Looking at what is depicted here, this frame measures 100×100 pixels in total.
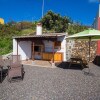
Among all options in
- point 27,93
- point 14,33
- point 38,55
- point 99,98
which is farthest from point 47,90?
point 14,33

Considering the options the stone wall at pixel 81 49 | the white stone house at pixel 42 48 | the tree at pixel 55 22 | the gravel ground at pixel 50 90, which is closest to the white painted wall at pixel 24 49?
the white stone house at pixel 42 48

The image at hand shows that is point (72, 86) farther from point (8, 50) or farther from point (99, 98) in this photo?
point (8, 50)

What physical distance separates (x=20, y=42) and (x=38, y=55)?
2.78 metres

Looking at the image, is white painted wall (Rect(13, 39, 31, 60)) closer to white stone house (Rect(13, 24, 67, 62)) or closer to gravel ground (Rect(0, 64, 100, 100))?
white stone house (Rect(13, 24, 67, 62))

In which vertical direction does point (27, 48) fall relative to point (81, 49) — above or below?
above

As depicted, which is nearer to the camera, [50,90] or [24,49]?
[50,90]

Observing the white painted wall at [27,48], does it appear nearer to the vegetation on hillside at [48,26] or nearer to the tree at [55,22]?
the vegetation on hillside at [48,26]

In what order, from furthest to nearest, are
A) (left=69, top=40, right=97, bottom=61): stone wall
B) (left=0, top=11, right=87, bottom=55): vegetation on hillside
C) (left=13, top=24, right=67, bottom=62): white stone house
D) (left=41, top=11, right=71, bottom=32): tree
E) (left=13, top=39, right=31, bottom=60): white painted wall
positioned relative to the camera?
(left=41, top=11, right=71, bottom=32): tree → (left=0, top=11, right=87, bottom=55): vegetation on hillside → (left=13, top=39, right=31, bottom=60): white painted wall → (left=13, top=24, right=67, bottom=62): white stone house → (left=69, top=40, right=97, bottom=61): stone wall

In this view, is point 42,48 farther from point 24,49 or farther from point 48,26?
point 48,26

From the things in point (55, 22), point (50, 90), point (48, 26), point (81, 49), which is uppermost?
point (55, 22)

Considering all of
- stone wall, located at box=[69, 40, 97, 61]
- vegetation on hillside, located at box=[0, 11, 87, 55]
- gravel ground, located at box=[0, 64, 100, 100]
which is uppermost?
vegetation on hillside, located at box=[0, 11, 87, 55]

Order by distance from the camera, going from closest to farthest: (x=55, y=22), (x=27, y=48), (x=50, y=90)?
(x=50, y=90), (x=27, y=48), (x=55, y=22)

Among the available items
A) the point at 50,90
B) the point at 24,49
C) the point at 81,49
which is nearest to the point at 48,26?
the point at 24,49

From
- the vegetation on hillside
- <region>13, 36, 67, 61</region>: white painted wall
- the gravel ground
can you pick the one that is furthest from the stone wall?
the vegetation on hillside
